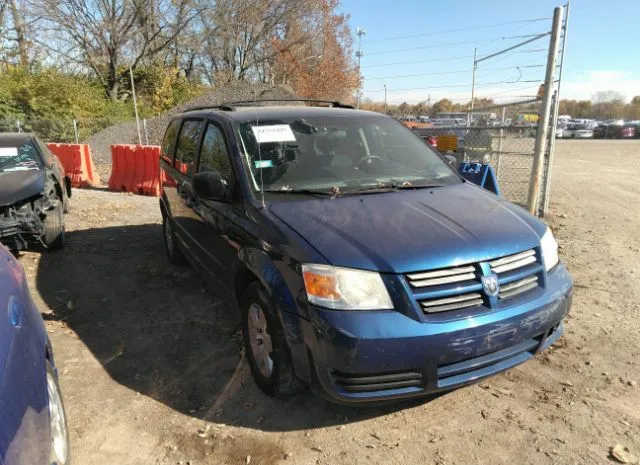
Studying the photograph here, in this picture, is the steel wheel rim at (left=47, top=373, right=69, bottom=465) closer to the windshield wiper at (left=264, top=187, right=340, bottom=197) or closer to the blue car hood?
the blue car hood

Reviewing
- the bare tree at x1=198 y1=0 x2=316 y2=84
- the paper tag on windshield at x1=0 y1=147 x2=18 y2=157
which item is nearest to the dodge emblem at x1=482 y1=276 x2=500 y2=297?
the paper tag on windshield at x1=0 y1=147 x2=18 y2=157

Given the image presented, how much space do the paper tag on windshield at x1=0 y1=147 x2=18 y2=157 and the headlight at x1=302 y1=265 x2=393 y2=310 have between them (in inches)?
232

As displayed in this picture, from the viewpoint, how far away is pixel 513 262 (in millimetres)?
2762

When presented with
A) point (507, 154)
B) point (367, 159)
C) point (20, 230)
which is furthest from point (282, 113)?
point (507, 154)

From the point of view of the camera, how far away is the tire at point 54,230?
20.1 feet

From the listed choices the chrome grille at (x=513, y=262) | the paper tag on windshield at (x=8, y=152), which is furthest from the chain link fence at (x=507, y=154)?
the paper tag on windshield at (x=8, y=152)

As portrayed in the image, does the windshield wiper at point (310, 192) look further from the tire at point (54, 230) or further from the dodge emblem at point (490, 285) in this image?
the tire at point (54, 230)

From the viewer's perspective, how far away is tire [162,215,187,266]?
5617mm

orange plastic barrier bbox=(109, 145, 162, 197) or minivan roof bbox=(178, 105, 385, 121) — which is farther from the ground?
minivan roof bbox=(178, 105, 385, 121)

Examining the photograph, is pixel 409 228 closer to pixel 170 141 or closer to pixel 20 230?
pixel 170 141

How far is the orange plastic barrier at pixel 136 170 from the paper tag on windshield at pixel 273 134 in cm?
689

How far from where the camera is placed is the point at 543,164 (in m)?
7.65

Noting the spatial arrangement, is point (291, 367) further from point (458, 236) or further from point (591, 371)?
point (591, 371)

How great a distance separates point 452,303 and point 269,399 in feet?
4.47
